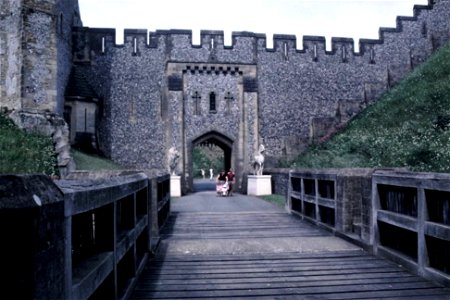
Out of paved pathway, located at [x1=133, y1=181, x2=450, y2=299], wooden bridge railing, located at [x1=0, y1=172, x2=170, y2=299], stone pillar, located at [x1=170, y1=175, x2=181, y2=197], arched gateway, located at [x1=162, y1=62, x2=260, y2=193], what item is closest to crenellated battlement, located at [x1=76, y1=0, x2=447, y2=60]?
arched gateway, located at [x1=162, y1=62, x2=260, y2=193]

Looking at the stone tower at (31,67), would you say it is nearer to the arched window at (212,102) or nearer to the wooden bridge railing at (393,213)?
the arched window at (212,102)

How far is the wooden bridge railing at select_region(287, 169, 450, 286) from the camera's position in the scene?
454cm

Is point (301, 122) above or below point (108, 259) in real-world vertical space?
above

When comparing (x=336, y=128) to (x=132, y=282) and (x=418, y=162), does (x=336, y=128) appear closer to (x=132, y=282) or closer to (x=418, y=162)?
(x=418, y=162)

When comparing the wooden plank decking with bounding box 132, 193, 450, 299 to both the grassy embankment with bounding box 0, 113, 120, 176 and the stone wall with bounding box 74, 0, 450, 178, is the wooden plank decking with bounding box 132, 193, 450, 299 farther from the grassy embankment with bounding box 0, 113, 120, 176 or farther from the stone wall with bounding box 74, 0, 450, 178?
the stone wall with bounding box 74, 0, 450, 178

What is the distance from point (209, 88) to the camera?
22.0 metres

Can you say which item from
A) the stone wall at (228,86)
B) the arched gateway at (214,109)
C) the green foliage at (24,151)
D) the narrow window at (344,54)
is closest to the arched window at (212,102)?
the arched gateway at (214,109)

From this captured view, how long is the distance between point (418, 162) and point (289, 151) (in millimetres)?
9423

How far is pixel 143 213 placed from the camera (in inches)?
238

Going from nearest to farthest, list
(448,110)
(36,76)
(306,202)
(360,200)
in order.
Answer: (360,200)
(306,202)
(448,110)
(36,76)

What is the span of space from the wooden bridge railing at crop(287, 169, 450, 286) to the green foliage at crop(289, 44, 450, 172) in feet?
15.5

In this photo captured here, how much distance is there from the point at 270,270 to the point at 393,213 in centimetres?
179

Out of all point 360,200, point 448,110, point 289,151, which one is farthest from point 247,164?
point 360,200

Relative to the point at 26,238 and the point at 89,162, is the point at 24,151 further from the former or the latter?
the point at 26,238
